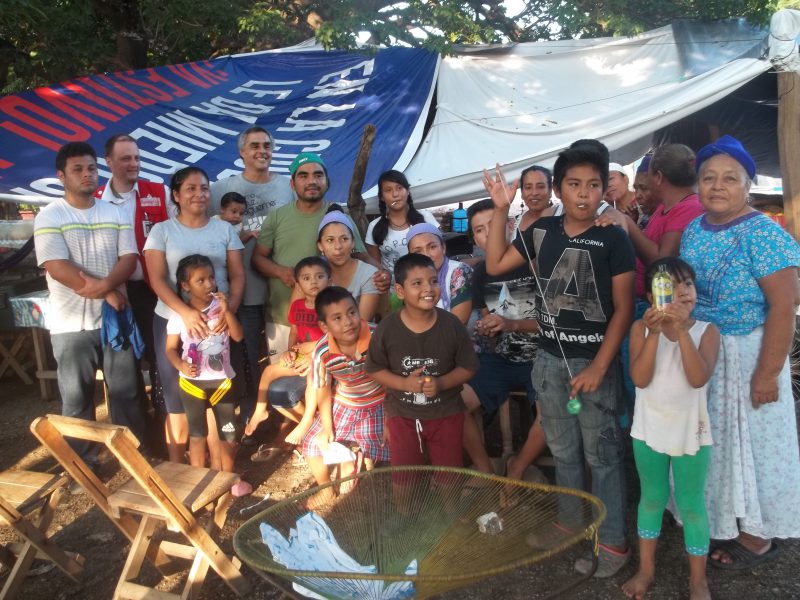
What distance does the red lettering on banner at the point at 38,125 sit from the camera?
5004 millimetres

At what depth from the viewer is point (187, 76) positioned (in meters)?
6.62

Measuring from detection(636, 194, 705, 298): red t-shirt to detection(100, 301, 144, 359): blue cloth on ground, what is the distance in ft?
8.36

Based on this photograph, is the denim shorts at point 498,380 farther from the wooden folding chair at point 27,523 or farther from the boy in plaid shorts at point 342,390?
the wooden folding chair at point 27,523

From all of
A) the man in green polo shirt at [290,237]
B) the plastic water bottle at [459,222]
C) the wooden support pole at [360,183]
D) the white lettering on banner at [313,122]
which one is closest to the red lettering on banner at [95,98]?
the white lettering on banner at [313,122]

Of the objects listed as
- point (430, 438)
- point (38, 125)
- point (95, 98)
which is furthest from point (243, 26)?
point (430, 438)

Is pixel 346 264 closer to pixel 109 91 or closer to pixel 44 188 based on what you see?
pixel 44 188

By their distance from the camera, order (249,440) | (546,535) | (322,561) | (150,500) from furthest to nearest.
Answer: (249,440) < (150,500) < (546,535) < (322,561)

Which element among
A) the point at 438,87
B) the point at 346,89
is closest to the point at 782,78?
the point at 438,87

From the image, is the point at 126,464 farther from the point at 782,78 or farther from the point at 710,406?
the point at 782,78

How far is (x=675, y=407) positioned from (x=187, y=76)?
Result: 237 inches

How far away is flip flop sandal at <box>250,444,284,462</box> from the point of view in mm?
3834

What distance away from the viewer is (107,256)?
3395 millimetres

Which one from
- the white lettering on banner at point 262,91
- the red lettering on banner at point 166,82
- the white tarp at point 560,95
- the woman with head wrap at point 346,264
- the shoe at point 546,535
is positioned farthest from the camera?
the white lettering on banner at point 262,91

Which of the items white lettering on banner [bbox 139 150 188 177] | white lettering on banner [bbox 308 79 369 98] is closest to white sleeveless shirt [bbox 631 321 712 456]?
white lettering on banner [bbox 139 150 188 177]
